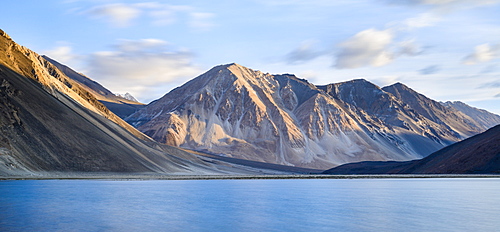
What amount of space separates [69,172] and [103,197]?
138 feet

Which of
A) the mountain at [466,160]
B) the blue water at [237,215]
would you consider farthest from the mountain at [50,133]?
the mountain at [466,160]

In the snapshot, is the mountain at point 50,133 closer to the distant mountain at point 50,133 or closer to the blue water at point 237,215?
the distant mountain at point 50,133

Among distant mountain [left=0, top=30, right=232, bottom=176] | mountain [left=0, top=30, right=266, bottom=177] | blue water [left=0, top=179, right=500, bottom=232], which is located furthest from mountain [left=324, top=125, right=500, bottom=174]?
blue water [left=0, top=179, right=500, bottom=232]

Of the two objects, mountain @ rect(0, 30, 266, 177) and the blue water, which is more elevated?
mountain @ rect(0, 30, 266, 177)

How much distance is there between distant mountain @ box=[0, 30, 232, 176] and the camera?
80.5m

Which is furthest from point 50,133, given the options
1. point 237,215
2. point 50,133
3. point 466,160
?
point 466,160

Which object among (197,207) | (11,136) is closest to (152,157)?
(11,136)

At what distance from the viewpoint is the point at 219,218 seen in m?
31.5

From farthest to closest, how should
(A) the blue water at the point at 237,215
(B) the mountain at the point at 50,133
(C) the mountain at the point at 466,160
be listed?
(C) the mountain at the point at 466,160
(B) the mountain at the point at 50,133
(A) the blue water at the point at 237,215

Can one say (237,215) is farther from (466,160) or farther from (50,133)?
(466,160)

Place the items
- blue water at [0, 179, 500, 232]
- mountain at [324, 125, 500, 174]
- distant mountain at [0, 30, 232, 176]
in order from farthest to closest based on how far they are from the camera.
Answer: mountain at [324, 125, 500, 174] → distant mountain at [0, 30, 232, 176] → blue water at [0, 179, 500, 232]

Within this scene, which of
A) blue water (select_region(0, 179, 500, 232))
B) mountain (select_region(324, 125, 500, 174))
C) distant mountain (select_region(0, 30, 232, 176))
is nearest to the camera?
blue water (select_region(0, 179, 500, 232))

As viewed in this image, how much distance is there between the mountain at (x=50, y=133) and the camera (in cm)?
8031

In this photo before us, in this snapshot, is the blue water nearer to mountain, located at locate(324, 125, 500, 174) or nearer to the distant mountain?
the distant mountain
